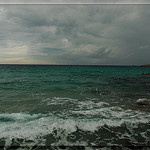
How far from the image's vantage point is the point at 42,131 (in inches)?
279

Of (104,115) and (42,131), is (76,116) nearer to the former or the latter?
(104,115)

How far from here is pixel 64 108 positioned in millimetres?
11047

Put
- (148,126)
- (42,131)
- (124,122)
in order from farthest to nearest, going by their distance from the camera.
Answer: (124,122), (148,126), (42,131)

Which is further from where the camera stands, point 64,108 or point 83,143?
point 64,108

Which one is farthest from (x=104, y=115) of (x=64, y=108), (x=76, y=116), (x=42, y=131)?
(x=42, y=131)

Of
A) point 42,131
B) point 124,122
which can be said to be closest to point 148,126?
point 124,122

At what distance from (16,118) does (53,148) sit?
4803 mm

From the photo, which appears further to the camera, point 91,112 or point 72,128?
point 91,112

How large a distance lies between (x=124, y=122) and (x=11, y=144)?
7480 mm

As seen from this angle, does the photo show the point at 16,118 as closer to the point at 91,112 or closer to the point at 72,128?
the point at 72,128

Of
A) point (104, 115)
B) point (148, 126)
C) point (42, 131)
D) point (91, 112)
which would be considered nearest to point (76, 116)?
point (91, 112)

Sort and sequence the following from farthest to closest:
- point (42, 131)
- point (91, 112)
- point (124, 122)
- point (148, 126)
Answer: point (91, 112) → point (124, 122) → point (148, 126) → point (42, 131)

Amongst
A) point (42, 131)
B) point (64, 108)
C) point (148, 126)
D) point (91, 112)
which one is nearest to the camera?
point (42, 131)

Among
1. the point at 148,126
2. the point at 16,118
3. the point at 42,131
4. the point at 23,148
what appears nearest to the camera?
the point at 23,148
